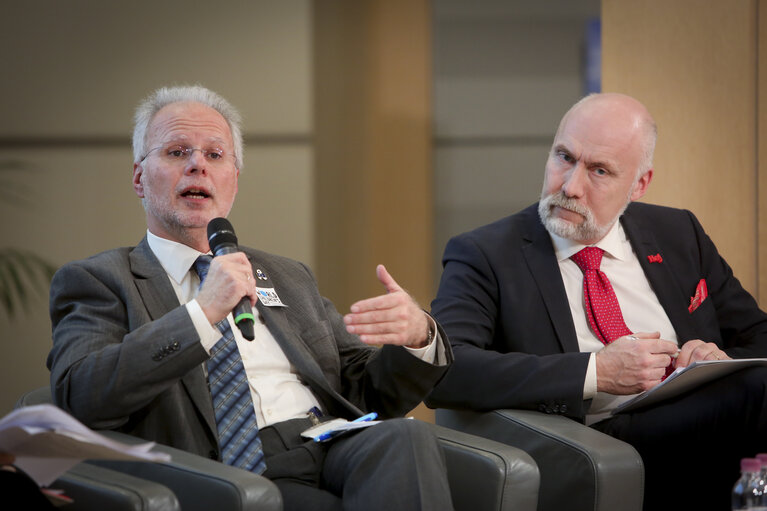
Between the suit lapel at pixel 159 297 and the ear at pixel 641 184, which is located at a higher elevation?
the ear at pixel 641 184

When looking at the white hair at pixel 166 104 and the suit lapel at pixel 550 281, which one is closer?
the white hair at pixel 166 104

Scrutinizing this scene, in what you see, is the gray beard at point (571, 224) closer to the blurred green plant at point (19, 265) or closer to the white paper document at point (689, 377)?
the white paper document at point (689, 377)

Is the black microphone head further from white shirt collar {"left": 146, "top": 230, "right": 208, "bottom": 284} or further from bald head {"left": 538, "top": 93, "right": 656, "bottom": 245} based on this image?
bald head {"left": 538, "top": 93, "right": 656, "bottom": 245}

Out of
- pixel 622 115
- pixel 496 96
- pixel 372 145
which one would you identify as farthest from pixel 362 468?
pixel 496 96

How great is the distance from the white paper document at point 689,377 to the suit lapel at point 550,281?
0.27 metres

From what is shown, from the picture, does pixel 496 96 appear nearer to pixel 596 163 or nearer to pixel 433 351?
pixel 596 163

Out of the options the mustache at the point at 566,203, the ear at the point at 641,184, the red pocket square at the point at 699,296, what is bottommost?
the red pocket square at the point at 699,296

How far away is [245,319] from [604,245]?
1.33m

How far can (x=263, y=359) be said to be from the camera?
213 cm

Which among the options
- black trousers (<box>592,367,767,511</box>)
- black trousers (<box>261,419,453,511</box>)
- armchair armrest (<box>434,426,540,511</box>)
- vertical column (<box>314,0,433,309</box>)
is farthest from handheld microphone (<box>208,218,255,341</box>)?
vertical column (<box>314,0,433,309</box>)

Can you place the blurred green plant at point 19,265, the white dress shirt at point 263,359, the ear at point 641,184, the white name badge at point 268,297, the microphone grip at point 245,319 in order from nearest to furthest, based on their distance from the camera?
the microphone grip at point 245,319 < the white dress shirt at point 263,359 < the white name badge at point 268,297 < the ear at point 641,184 < the blurred green plant at point 19,265

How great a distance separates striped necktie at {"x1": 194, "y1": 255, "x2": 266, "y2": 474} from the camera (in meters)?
1.94

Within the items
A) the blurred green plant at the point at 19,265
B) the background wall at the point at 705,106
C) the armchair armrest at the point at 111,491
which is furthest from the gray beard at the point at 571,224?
the blurred green plant at the point at 19,265

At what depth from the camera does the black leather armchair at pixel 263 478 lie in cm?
158
